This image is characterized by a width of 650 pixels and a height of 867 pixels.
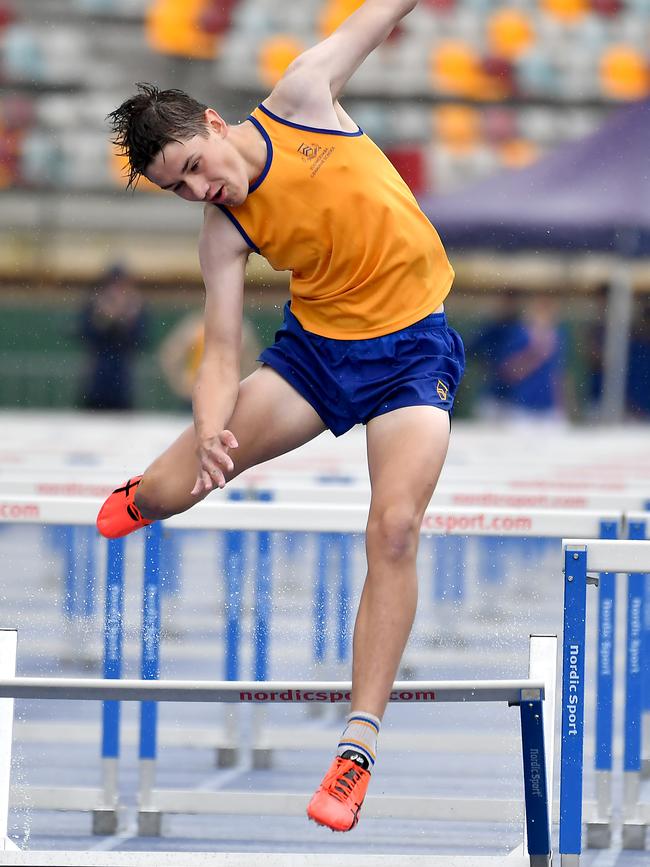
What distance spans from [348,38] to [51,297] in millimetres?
11931

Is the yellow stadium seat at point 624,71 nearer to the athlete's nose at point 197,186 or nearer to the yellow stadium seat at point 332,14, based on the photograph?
the yellow stadium seat at point 332,14

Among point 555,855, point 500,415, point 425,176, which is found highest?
point 425,176

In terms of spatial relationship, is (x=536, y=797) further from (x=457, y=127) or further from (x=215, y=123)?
(x=457, y=127)

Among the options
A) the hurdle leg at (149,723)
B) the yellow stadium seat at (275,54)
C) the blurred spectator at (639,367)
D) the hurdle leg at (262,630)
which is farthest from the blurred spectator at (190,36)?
the hurdle leg at (149,723)

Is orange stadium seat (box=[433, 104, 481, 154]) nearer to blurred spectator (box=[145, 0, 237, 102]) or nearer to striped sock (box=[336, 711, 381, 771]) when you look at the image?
blurred spectator (box=[145, 0, 237, 102])

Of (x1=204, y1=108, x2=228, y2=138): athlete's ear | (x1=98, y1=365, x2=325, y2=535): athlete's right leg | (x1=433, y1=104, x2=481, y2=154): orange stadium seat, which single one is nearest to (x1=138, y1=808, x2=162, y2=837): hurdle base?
(x1=98, y1=365, x2=325, y2=535): athlete's right leg

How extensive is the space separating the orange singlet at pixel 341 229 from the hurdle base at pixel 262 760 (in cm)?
198

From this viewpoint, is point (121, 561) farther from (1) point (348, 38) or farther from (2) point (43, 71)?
(2) point (43, 71)

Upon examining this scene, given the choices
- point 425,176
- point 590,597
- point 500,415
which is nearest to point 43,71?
point 425,176

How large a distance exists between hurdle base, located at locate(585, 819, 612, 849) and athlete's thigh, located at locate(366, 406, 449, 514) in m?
1.41

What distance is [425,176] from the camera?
15.6 metres

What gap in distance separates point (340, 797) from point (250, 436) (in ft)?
2.81

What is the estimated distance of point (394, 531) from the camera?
3299 mm

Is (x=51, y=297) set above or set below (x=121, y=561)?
above
